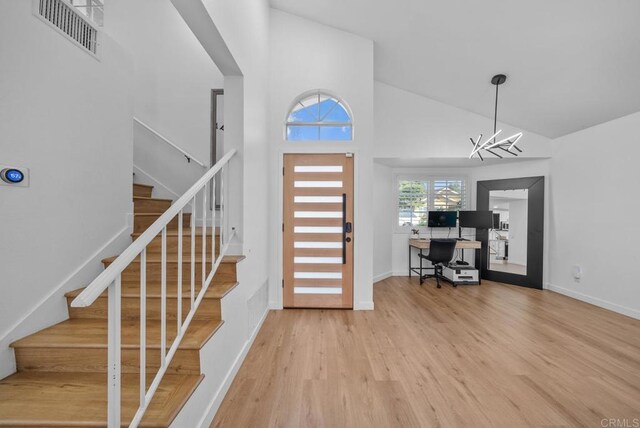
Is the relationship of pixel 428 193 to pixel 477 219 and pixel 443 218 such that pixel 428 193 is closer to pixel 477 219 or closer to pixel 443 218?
pixel 443 218

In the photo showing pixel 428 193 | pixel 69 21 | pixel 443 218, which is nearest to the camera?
pixel 69 21

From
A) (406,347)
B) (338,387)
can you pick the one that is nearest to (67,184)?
(338,387)

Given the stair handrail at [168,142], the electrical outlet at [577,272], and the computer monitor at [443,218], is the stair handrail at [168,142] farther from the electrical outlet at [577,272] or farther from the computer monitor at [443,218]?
the electrical outlet at [577,272]

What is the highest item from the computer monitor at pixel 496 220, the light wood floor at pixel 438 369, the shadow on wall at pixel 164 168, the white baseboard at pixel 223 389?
the shadow on wall at pixel 164 168

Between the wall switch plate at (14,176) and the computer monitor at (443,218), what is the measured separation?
5446 mm

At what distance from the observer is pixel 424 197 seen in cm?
Answer: 546

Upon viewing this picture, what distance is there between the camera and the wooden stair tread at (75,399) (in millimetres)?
1121

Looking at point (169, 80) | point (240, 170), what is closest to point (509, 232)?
point (240, 170)

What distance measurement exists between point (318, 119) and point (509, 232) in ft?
13.7

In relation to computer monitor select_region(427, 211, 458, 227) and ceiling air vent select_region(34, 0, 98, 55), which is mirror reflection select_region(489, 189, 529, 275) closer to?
computer monitor select_region(427, 211, 458, 227)

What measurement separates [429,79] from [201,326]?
4516 mm

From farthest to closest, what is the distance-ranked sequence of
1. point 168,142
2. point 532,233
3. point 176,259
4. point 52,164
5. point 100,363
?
point 532,233 < point 168,142 < point 176,259 < point 52,164 < point 100,363

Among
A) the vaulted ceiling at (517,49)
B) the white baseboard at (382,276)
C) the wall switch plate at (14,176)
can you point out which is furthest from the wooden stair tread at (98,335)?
the vaulted ceiling at (517,49)

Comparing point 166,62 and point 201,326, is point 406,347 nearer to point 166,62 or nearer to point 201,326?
point 201,326
